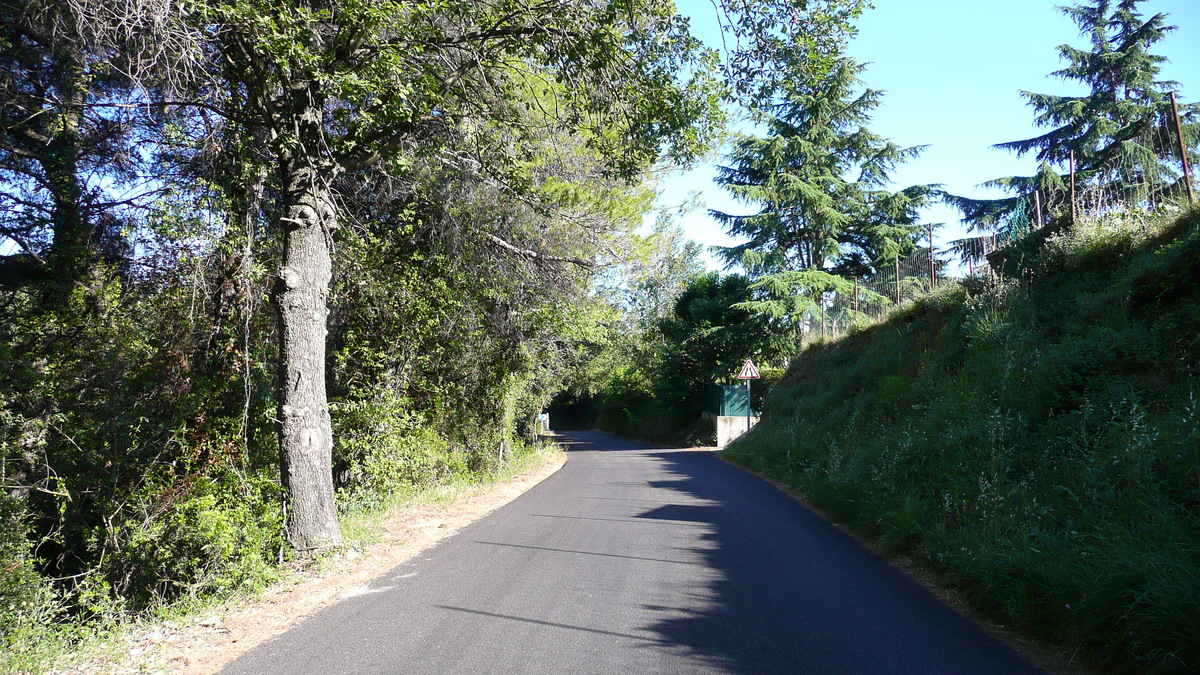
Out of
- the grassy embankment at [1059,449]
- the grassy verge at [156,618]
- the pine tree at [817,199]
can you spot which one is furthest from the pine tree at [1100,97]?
the grassy verge at [156,618]

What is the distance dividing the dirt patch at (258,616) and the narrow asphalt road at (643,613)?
270 mm

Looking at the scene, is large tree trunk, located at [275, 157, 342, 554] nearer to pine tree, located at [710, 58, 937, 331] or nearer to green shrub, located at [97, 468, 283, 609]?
green shrub, located at [97, 468, 283, 609]

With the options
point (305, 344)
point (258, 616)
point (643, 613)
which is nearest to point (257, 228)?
point (305, 344)

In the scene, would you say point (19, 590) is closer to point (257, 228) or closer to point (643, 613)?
point (257, 228)

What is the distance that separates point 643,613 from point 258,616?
10.8ft

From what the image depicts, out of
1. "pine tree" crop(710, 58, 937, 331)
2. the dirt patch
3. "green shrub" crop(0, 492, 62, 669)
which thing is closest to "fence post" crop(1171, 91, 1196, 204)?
the dirt patch

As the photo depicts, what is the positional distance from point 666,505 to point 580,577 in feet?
15.9

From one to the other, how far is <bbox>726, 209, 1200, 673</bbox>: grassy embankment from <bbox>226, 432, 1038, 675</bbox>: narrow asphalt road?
57cm

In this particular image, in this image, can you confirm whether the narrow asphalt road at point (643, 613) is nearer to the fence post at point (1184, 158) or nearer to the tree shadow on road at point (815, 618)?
the tree shadow on road at point (815, 618)

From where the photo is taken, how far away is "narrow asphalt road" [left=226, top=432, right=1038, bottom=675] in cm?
439

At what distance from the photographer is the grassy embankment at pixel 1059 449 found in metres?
4.38

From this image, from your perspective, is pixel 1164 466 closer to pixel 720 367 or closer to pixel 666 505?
pixel 666 505

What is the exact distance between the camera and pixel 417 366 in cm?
1330

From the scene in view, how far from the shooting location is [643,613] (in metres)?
5.39
